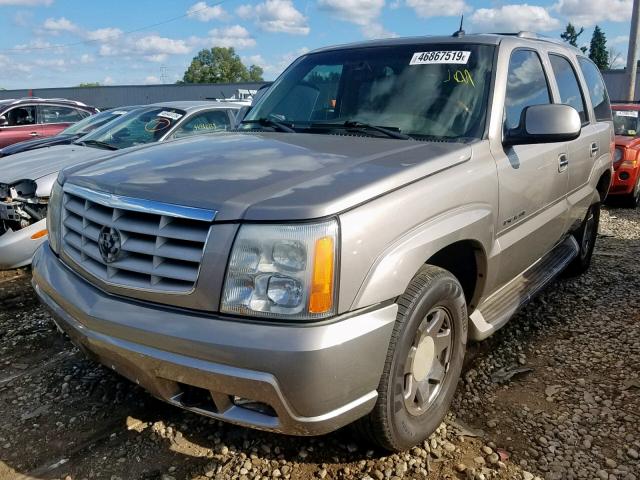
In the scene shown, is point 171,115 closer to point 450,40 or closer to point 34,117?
point 450,40

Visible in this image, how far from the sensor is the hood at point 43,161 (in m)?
5.00

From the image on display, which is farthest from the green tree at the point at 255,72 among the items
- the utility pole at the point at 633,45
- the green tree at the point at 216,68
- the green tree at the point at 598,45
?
the utility pole at the point at 633,45

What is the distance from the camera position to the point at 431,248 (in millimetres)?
2262

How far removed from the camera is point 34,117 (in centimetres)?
1077

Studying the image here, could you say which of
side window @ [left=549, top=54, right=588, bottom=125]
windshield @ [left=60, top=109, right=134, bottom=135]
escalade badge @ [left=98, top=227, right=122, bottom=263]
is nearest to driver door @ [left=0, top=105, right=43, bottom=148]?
windshield @ [left=60, top=109, right=134, bottom=135]

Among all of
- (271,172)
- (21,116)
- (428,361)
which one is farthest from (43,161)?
(21,116)

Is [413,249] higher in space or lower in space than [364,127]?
lower

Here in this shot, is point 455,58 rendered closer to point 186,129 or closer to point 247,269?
point 247,269

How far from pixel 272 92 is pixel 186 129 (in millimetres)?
2633

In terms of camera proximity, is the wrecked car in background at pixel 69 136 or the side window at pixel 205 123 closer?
the side window at pixel 205 123

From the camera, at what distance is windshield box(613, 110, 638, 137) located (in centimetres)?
910

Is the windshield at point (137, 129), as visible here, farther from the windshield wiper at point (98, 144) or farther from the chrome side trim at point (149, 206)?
the chrome side trim at point (149, 206)

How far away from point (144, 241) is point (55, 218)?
36.2 inches

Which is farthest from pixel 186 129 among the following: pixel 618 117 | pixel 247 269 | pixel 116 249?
pixel 618 117
